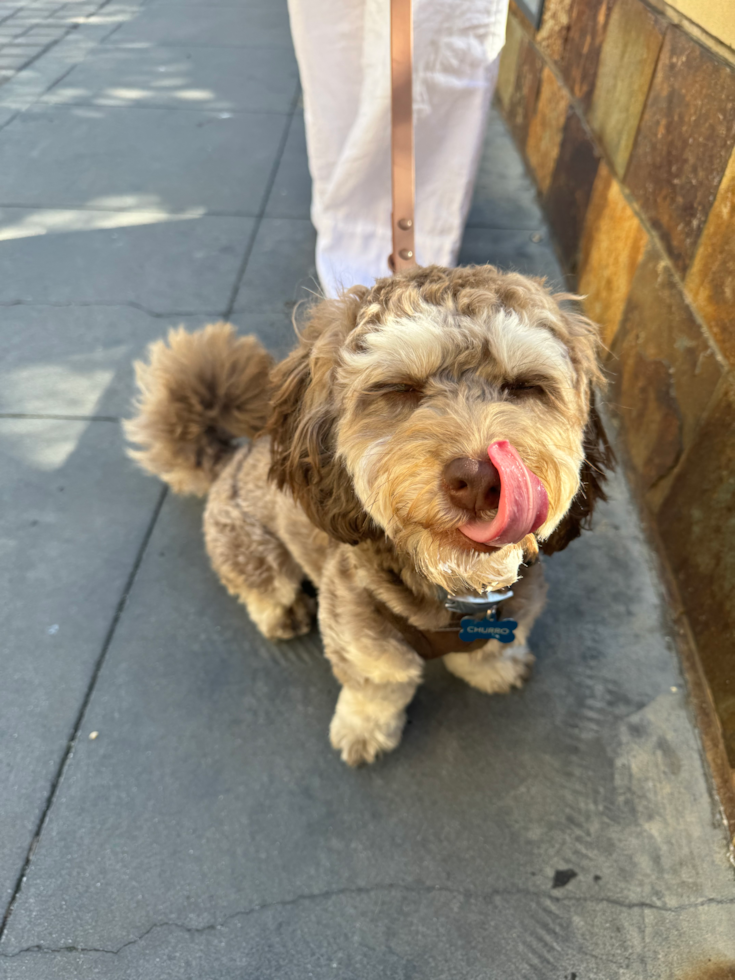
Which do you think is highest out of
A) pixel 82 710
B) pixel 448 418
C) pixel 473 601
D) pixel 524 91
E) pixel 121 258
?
pixel 524 91

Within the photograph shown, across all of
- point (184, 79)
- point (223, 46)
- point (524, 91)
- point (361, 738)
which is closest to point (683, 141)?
point (361, 738)

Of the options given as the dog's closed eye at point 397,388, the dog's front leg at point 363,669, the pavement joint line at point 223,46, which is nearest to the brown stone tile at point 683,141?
the dog's closed eye at point 397,388

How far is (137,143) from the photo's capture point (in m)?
5.61

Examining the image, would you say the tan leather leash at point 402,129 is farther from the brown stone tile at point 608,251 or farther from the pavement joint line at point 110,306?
the pavement joint line at point 110,306

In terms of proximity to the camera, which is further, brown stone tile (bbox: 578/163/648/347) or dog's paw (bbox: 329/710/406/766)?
brown stone tile (bbox: 578/163/648/347)

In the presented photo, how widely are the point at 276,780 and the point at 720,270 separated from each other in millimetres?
2425

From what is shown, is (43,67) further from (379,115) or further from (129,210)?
(379,115)

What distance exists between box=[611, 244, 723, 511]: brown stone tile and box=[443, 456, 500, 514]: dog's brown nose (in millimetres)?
1433

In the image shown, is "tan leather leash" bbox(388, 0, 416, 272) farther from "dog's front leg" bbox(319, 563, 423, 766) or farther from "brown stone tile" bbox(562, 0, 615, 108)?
"brown stone tile" bbox(562, 0, 615, 108)

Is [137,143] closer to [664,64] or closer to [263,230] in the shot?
[263,230]

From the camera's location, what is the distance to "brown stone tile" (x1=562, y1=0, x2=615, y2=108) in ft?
11.6

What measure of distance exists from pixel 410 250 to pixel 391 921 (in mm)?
2318

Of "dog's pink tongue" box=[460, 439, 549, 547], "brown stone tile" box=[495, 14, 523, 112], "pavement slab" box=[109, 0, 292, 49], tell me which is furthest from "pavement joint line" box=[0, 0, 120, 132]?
"dog's pink tongue" box=[460, 439, 549, 547]

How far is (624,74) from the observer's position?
318 cm
